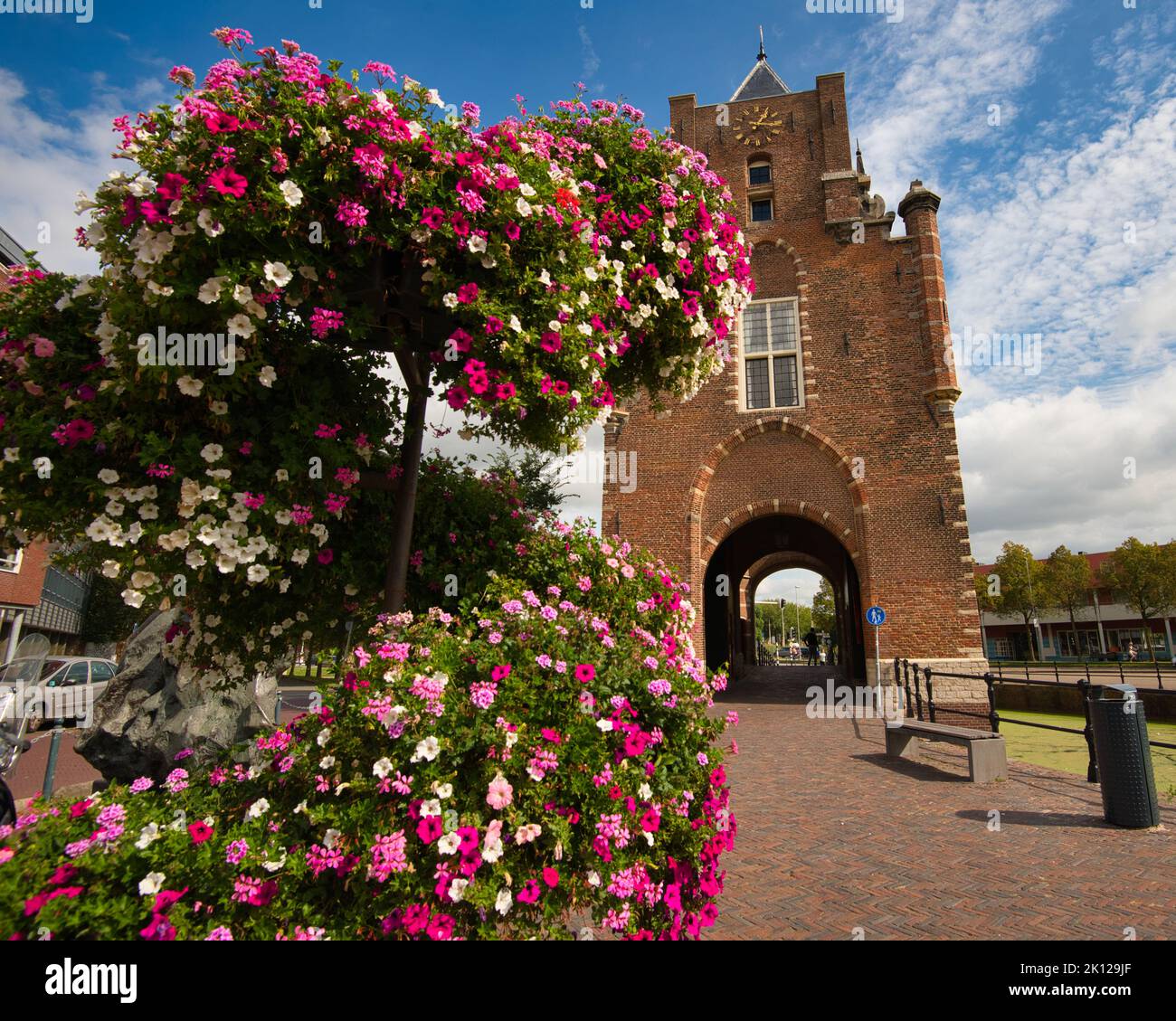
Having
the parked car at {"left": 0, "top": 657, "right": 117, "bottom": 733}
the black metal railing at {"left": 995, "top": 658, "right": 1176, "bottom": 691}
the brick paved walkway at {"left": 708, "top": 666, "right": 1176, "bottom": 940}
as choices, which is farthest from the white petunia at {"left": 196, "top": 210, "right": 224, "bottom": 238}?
the black metal railing at {"left": 995, "top": 658, "right": 1176, "bottom": 691}

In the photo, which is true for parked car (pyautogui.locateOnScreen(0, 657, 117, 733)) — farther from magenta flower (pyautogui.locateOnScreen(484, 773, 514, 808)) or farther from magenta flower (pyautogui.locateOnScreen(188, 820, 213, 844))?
magenta flower (pyautogui.locateOnScreen(484, 773, 514, 808))

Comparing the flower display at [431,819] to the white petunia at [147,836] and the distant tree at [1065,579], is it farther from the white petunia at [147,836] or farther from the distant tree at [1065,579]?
the distant tree at [1065,579]

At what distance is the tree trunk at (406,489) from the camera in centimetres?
370

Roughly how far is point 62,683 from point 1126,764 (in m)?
18.3

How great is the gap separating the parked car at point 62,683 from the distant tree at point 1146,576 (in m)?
48.8

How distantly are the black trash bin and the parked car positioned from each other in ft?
46.5

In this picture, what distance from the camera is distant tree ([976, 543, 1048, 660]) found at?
42419mm

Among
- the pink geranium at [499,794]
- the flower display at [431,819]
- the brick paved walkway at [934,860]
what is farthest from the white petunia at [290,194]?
the brick paved walkway at [934,860]

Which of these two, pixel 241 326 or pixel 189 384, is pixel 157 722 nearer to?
pixel 189 384

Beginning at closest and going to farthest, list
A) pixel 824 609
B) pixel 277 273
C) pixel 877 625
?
pixel 277 273
pixel 877 625
pixel 824 609

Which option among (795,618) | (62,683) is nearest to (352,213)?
(62,683)

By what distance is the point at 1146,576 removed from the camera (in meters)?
37.6

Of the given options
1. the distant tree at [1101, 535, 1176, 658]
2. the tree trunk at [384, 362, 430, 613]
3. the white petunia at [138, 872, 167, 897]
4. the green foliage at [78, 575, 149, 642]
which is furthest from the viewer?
the distant tree at [1101, 535, 1176, 658]
